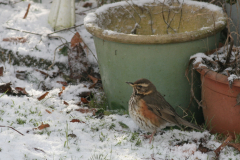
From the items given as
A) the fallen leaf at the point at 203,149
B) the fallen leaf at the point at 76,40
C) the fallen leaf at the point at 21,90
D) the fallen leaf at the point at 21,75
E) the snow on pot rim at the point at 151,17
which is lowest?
the fallen leaf at the point at 21,75

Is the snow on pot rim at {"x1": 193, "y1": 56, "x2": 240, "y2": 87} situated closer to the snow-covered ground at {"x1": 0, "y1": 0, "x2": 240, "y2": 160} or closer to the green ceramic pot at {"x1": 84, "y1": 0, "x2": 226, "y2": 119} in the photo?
the green ceramic pot at {"x1": 84, "y1": 0, "x2": 226, "y2": 119}

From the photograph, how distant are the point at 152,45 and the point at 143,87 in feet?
1.73

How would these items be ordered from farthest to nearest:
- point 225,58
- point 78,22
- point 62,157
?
point 78,22 → point 225,58 → point 62,157

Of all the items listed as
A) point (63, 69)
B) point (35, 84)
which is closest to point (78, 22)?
point (63, 69)

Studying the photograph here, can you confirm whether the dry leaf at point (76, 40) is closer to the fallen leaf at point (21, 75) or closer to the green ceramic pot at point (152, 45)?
the green ceramic pot at point (152, 45)

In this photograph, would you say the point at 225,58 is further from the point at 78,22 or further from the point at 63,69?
the point at 78,22

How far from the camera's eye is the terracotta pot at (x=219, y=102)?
328 centimetres

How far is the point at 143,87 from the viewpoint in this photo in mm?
3357

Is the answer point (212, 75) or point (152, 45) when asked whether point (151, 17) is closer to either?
point (152, 45)

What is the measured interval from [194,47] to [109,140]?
4.74ft

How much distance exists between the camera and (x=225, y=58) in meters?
3.65

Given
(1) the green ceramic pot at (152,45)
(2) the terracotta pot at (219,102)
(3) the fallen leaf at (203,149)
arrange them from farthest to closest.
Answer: (1) the green ceramic pot at (152,45) → (2) the terracotta pot at (219,102) → (3) the fallen leaf at (203,149)

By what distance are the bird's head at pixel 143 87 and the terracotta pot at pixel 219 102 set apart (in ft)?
1.91

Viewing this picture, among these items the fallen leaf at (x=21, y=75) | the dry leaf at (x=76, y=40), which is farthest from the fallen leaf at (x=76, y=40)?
the fallen leaf at (x=21, y=75)
